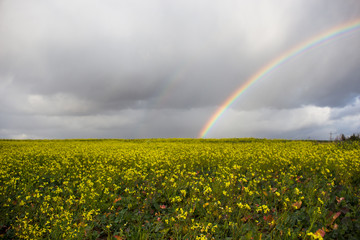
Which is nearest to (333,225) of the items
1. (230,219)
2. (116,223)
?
(230,219)

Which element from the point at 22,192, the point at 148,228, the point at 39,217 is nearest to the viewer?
the point at 148,228

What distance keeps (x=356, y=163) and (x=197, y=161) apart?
6.06 meters

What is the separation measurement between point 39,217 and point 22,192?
210 cm

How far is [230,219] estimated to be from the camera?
5.35m

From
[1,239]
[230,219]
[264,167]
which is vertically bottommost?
[1,239]

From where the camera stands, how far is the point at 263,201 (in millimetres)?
6230

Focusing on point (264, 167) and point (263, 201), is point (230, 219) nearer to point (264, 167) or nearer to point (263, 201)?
point (263, 201)

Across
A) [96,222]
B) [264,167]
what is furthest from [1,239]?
[264,167]

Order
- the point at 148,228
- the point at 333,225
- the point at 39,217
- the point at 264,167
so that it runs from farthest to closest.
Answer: the point at 264,167, the point at 39,217, the point at 148,228, the point at 333,225

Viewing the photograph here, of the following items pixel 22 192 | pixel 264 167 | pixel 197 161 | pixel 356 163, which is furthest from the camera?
pixel 197 161

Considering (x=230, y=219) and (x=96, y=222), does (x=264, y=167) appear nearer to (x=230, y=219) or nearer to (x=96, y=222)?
(x=230, y=219)

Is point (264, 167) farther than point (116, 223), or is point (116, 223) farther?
point (264, 167)

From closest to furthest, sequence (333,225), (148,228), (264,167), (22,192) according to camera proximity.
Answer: (333,225)
(148,228)
(22,192)
(264,167)

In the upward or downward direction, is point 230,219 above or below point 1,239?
above
